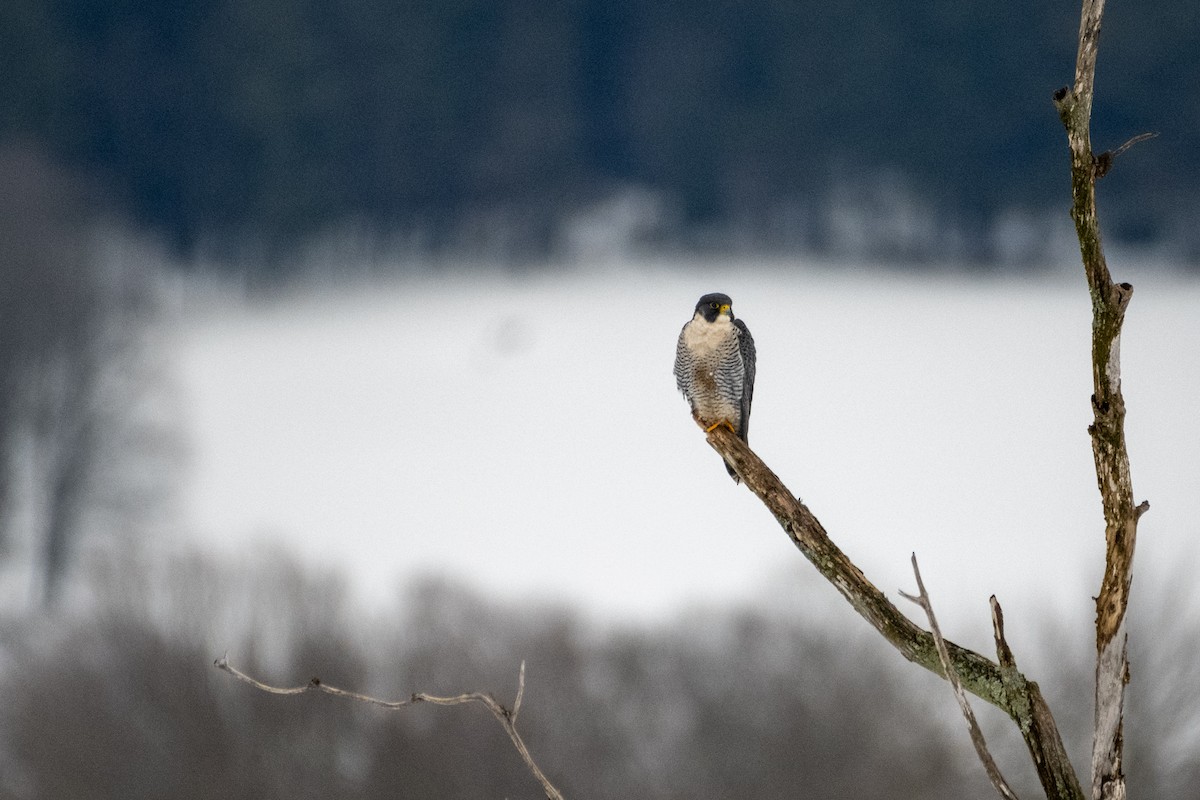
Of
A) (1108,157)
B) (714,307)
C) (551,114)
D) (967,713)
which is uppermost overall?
(551,114)

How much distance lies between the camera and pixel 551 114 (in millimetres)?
46719

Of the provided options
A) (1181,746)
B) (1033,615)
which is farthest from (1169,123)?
(1181,746)

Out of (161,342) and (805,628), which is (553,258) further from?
(805,628)

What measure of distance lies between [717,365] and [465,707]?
13.9m

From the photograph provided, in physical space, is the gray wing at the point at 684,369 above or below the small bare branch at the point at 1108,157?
above

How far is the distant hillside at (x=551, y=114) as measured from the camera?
124 feet

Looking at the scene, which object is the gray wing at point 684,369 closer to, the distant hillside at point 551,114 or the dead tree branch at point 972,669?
the dead tree branch at point 972,669

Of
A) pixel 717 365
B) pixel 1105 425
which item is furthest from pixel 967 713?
pixel 717 365

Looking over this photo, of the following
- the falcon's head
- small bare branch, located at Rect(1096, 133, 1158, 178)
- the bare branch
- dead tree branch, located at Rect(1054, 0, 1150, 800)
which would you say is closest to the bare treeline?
the falcon's head

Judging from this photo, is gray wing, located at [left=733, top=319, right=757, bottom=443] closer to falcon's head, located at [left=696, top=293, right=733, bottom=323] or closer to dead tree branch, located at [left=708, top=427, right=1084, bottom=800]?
falcon's head, located at [left=696, top=293, right=733, bottom=323]

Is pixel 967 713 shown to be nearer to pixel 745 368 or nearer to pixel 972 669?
pixel 972 669

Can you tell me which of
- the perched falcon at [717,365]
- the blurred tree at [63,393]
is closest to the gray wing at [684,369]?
the perched falcon at [717,365]

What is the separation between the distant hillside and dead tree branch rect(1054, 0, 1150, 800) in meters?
→ 32.4

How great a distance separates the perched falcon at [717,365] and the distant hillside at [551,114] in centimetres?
2918
